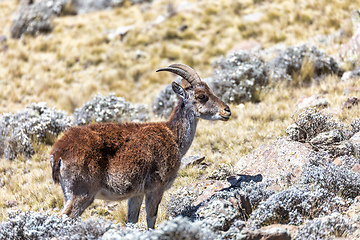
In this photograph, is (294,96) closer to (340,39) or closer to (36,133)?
(340,39)

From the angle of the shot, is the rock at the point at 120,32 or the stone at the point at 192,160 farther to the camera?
the rock at the point at 120,32

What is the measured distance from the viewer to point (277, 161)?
21.3 ft

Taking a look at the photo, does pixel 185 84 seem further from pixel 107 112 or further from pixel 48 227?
pixel 107 112

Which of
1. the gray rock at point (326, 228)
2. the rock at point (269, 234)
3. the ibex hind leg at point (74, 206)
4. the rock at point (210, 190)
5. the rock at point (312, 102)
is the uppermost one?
the ibex hind leg at point (74, 206)

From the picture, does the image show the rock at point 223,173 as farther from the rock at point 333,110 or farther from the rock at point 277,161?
the rock at point 333,110

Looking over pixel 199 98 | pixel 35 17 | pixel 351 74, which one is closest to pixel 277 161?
pixel 199 98

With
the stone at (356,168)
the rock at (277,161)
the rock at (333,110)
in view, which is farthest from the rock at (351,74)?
the stone at (356,168)

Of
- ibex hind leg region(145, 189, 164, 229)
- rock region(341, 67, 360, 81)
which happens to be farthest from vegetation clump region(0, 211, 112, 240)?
rock region(341, 67, 360, 81)

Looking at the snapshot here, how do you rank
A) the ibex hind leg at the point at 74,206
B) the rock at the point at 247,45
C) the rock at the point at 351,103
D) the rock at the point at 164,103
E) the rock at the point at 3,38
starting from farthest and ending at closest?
1. the rock at the point at 3,38
2. the rock at the point at 247,45
3. the rock at the point at 164,103
4. the rock at the point at 351,103
5. the ibex hind leg at the point at 74,206

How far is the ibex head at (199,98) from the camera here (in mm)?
6305

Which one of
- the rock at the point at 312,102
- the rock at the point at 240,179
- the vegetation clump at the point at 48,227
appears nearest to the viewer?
the vegetation clump at the point at 48,227

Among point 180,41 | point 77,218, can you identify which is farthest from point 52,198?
point 180,41

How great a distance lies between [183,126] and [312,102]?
491cm

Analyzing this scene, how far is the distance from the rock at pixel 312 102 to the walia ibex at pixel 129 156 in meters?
4.22
